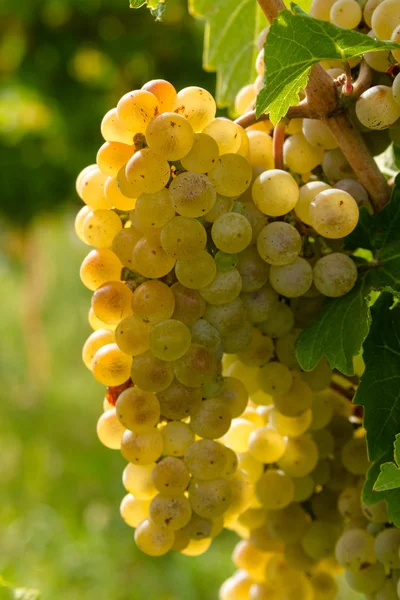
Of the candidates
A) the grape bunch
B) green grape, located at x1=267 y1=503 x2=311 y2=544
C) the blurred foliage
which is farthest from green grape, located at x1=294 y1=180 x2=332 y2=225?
the blurred foliage

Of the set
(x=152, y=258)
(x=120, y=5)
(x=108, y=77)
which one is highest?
(x=120, y=5)

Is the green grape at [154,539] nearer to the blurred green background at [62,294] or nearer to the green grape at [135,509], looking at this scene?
the green grape at [135,509]

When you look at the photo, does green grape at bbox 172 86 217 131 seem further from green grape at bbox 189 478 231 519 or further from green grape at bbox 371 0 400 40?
green grape at bbox 189 478 231 519

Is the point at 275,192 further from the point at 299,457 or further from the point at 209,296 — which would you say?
the point at 299,457

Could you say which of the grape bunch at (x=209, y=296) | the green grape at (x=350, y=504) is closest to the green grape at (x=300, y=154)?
the grape bunch at (x=209, y=296)

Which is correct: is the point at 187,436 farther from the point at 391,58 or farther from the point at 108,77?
the point at 108,77

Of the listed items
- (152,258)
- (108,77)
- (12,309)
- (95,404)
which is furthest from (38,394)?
(152,258)
